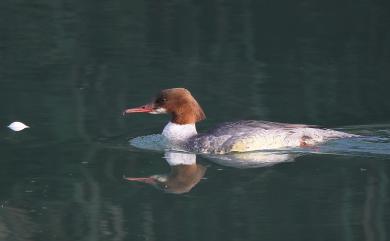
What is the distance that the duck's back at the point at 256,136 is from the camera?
37.0 feet

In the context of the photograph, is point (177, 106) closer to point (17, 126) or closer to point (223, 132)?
point (223, 132)

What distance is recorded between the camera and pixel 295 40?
1617cm

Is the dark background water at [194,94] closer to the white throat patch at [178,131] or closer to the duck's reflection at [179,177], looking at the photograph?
the duck's reflection at [179,177]

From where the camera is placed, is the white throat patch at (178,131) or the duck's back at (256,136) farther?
the white throat patch at (178,131)

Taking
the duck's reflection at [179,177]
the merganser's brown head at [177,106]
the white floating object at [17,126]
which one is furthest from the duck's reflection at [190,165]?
the white floating object at [17,126]

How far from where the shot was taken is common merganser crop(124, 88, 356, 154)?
11281 mm

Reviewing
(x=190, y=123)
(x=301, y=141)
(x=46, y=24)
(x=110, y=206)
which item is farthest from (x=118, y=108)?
(x=46, y=24)

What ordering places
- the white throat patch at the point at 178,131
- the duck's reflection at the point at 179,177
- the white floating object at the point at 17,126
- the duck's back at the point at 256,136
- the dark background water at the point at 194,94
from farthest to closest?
the white floating object at the point at 17,126
the white throat patch at the point at 178,131
the duck's back at the point at 256,136
the duck's reflection at the point at 179,177
the dark background water at the point at 194,94

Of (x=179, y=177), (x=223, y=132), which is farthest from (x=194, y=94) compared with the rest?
(x=179, y=177)

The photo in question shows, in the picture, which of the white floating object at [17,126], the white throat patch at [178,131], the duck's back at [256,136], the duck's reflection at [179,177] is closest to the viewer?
the duck's reflection at [179,177]

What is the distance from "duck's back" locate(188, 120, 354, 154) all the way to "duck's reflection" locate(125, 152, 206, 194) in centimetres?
25

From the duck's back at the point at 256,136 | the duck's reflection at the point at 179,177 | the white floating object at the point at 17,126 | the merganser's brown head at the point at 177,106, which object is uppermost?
the merganser's brown head at the point at 177,106

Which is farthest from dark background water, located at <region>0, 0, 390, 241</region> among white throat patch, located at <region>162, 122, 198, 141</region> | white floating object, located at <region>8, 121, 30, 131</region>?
white throat patch, located at <region>162, 122, 198, 141</region>

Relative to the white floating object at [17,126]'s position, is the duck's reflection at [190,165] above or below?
below
